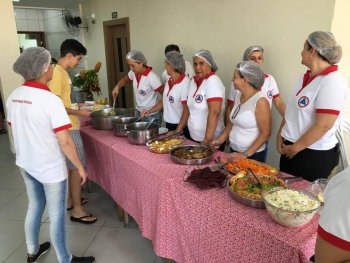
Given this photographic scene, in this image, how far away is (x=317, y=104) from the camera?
1.49 meters

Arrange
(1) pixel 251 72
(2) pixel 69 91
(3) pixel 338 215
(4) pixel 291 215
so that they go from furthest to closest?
(2) pixel 69 91
(1) pixel 251 72
(4) pixel 291 215
(3) pixel 338 215

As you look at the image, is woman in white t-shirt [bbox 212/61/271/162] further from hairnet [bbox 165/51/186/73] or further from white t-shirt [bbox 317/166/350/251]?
white t-shirt [bbox 317/166/350/251]

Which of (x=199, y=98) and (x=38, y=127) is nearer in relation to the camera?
(x=38, y=127)

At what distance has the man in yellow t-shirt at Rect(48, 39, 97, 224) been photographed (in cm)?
198

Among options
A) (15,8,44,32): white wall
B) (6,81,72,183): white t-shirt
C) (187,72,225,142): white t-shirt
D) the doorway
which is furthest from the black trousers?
(15,8,44,32): white wall

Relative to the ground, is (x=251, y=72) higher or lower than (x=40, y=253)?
higher

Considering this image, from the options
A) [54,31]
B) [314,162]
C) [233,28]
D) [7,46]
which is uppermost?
[54,31]

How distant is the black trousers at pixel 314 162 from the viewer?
5.37 feet

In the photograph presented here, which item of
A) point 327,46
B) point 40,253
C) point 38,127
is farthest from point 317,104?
point 40,253

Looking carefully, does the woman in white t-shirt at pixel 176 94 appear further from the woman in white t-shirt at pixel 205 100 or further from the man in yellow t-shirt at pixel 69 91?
the man in yellow t-shirt at pixel 69 91

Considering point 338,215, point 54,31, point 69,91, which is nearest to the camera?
point 338,215

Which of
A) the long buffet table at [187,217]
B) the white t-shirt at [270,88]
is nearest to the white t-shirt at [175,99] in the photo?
the long buffet table at [187,217]

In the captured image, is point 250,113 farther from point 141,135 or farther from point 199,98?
point 141,135

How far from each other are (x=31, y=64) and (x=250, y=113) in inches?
51.4
